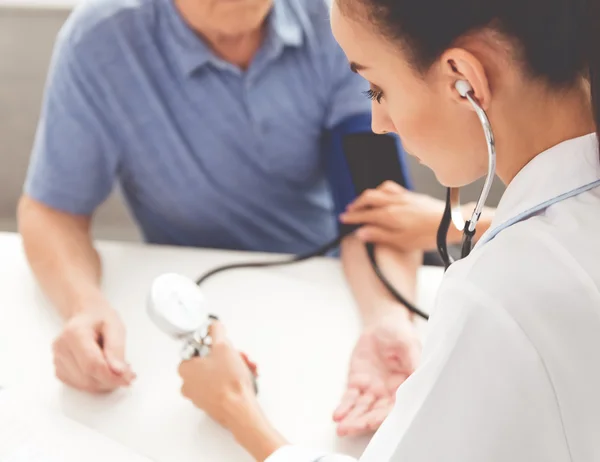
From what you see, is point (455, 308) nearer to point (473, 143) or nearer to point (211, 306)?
point (473, 143)

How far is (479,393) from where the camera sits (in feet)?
1.37

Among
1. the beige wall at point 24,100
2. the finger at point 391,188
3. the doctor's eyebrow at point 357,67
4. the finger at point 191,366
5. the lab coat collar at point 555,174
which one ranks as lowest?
the beige wall at point 24,100

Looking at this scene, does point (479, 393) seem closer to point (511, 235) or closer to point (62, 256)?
point (511, 235)

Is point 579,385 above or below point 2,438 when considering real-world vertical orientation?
above

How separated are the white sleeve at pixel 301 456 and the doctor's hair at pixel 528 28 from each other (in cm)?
33

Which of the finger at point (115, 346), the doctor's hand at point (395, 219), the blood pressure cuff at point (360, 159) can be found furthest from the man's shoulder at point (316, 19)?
the finger at point (115, 346)

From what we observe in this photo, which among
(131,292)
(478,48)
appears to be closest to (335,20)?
(478,48)

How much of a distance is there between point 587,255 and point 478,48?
0.48 ft

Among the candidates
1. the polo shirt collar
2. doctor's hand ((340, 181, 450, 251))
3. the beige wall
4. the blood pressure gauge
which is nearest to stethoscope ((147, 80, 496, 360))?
the blood pressure gauge

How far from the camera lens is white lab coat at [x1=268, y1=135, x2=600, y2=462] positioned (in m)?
0.40

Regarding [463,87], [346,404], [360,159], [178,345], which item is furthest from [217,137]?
[463,87]

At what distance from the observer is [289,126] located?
39.0 inches

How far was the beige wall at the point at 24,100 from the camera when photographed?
1527mm

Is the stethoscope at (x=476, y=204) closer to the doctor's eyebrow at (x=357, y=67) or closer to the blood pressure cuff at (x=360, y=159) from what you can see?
the doctor's eyebrow at (x=357, y=67)
